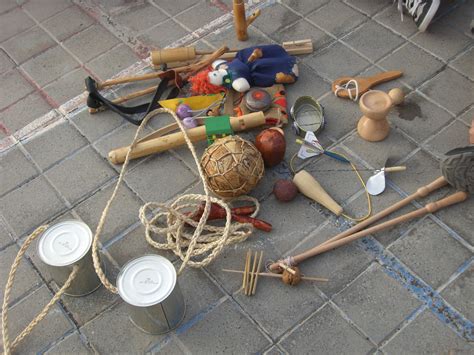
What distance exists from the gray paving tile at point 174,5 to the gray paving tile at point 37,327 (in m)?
2.02

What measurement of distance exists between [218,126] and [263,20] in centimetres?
107

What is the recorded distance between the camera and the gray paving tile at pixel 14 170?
279cm

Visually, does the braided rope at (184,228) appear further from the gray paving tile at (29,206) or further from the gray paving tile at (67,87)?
the gray paving tile at (67,87)

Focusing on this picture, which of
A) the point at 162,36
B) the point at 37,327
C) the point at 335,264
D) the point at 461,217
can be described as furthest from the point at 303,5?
the point at 37,327

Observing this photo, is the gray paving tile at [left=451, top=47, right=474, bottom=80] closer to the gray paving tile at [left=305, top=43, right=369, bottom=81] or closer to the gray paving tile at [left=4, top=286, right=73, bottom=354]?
the gray paving tile at [left=305, top=43, right=369, bottom=81]

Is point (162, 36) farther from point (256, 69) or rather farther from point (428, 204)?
point (428, 204)

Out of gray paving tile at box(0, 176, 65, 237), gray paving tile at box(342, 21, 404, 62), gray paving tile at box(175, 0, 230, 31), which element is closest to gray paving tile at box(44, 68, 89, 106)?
gray paving tile at box(0, 176, 65, 237)

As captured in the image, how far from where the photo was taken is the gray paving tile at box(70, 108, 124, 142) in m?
2.96

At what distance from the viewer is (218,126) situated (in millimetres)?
2705

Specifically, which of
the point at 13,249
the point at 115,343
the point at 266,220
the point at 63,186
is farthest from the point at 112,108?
the point at 115,343

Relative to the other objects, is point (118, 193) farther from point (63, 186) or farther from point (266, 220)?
point (266, 220)

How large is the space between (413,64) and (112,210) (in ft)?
6.05

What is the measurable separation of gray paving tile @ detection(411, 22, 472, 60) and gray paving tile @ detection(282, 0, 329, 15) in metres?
0.65

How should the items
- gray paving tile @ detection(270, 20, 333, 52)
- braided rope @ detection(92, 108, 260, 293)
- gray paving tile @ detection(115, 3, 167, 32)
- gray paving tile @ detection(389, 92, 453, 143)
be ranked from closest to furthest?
braided rope @ detection(92, 108, 260, 293), gray paving tile @ detection(389, 92, 453, 143), gray paving tile @ detection(270, 20, 333, 52), gray paving tile @ detection(115, 3, 167, 32)
